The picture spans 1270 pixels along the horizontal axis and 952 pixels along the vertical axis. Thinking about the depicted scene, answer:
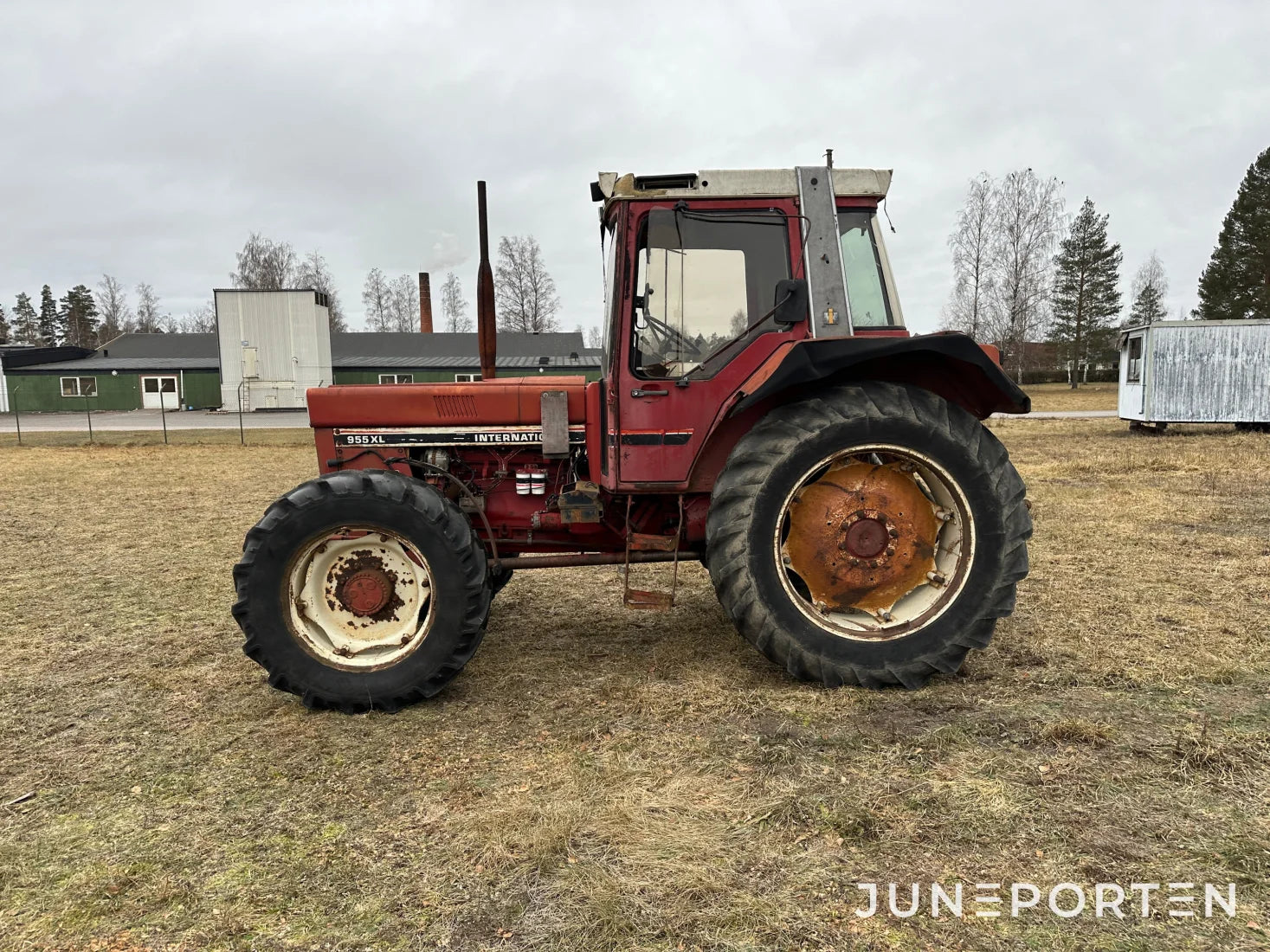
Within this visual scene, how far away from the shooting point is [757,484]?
3566 millimetres

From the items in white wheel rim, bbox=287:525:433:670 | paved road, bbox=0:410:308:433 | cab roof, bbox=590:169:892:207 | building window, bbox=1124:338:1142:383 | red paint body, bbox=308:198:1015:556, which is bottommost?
paved road, bbox=0:410:308:433

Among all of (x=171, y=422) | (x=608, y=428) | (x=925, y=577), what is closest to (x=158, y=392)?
(x=171, y=422)

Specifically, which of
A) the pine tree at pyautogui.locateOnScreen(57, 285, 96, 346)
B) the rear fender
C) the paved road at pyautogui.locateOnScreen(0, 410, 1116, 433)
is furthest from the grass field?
the pine tree at pyautogui.locateOnScreen(57, 285, 96, 346)

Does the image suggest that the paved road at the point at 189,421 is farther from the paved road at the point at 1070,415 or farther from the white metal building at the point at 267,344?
the white metal building at the point at 267,344

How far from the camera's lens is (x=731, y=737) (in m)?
3.25

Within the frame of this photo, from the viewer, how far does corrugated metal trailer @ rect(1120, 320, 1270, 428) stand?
16375mm

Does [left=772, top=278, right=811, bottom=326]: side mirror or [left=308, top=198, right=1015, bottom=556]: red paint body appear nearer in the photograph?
[left=772, top=278, right=811, bottom=326]: side mirror

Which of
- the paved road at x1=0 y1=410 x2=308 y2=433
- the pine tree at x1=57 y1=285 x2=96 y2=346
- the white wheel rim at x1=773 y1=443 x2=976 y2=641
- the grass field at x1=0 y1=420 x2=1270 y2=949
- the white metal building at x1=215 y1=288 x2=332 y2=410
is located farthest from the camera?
the pine tree at x1=57 y1=285 x2=96 y2=346

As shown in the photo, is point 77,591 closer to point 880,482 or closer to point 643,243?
point 643,243

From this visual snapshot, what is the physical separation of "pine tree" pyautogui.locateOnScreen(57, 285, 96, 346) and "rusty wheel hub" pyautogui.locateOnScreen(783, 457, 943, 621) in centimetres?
9453

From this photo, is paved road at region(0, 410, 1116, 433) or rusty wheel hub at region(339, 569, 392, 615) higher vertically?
rusty wheel hub at region(339, 569, 392, 615)

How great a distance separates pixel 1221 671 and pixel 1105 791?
1.56 meters

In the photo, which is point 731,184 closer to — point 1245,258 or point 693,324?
point 693,324

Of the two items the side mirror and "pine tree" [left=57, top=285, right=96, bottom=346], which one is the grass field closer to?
the side mirror
